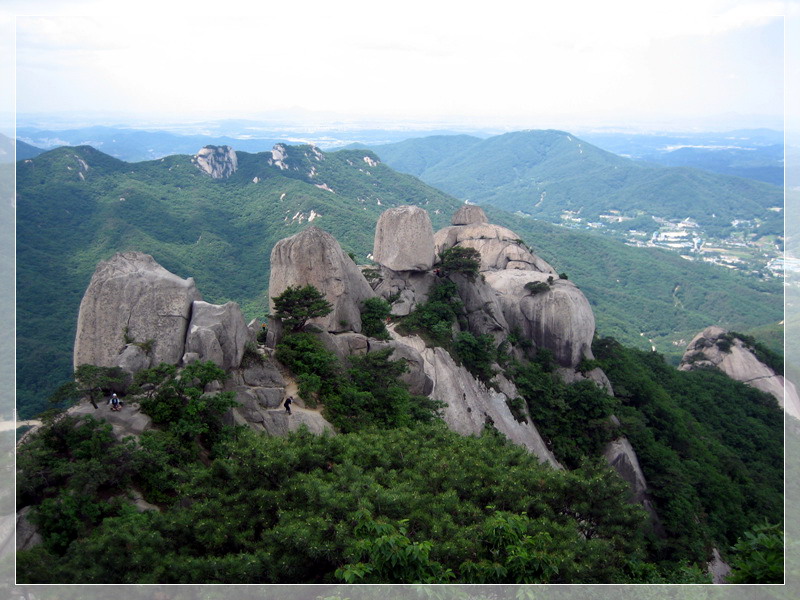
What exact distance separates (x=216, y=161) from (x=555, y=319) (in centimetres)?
6222

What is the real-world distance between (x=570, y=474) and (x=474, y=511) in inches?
103

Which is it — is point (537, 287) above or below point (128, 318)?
below

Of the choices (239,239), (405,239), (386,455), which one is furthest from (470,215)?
(239,239)

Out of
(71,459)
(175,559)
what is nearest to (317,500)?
(175,559)

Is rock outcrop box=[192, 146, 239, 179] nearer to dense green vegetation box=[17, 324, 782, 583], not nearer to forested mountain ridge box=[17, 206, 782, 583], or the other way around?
forested mountain ridge box=[17, 206, 782, 583]

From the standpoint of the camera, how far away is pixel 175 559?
756cm

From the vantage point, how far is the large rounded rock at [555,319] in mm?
23359

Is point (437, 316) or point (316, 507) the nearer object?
point (316, 507)

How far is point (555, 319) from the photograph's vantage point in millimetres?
23422

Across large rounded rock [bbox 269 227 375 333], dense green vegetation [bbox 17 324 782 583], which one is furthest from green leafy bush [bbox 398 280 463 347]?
dense green vegetation [bbox 17 324 782 583]

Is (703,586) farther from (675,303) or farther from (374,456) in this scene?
(675,303)

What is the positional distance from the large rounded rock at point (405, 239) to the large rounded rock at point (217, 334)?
981 cm

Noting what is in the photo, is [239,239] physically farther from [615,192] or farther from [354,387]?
[615,192]

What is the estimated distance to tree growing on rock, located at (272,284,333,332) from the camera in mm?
15641
